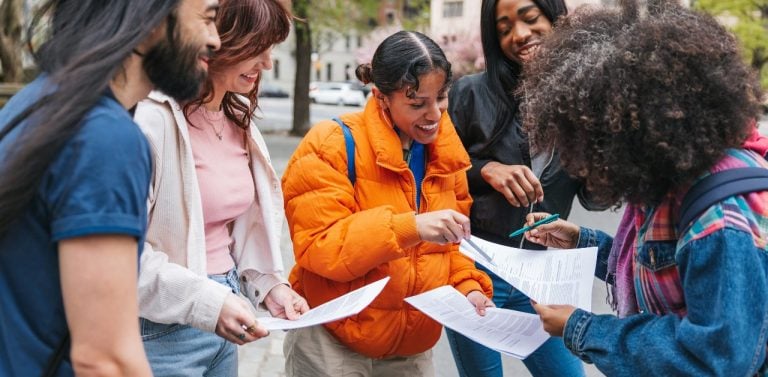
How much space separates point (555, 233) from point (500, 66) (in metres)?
0.72

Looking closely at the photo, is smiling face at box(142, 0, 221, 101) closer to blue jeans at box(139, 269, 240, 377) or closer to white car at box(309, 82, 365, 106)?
blue jeans at box(139, 269, 240, 377)

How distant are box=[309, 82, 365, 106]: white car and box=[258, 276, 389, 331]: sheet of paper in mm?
37275

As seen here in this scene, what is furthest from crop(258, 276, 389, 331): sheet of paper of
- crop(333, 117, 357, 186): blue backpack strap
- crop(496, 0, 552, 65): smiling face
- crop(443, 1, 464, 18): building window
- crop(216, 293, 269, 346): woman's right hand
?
crop(443, 1, 464, 18): building window

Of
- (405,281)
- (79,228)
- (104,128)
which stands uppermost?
(104,128)

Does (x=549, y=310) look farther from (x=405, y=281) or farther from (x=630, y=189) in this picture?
(x=405, y=281)

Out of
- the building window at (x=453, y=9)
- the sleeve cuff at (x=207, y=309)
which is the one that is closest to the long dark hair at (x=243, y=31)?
the sleeve cuff at (x=207, y=309)

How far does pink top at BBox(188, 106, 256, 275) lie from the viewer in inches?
81.9

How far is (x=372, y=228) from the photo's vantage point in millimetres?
2205

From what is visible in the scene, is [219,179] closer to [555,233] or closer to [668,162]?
[555,233]

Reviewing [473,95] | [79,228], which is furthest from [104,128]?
[473,95]

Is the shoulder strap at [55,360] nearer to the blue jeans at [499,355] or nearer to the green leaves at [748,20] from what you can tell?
the blue jeans at [499,355]

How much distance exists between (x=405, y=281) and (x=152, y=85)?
46.6 inches

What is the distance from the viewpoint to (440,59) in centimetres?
238

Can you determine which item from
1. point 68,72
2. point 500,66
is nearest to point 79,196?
point 68,72
